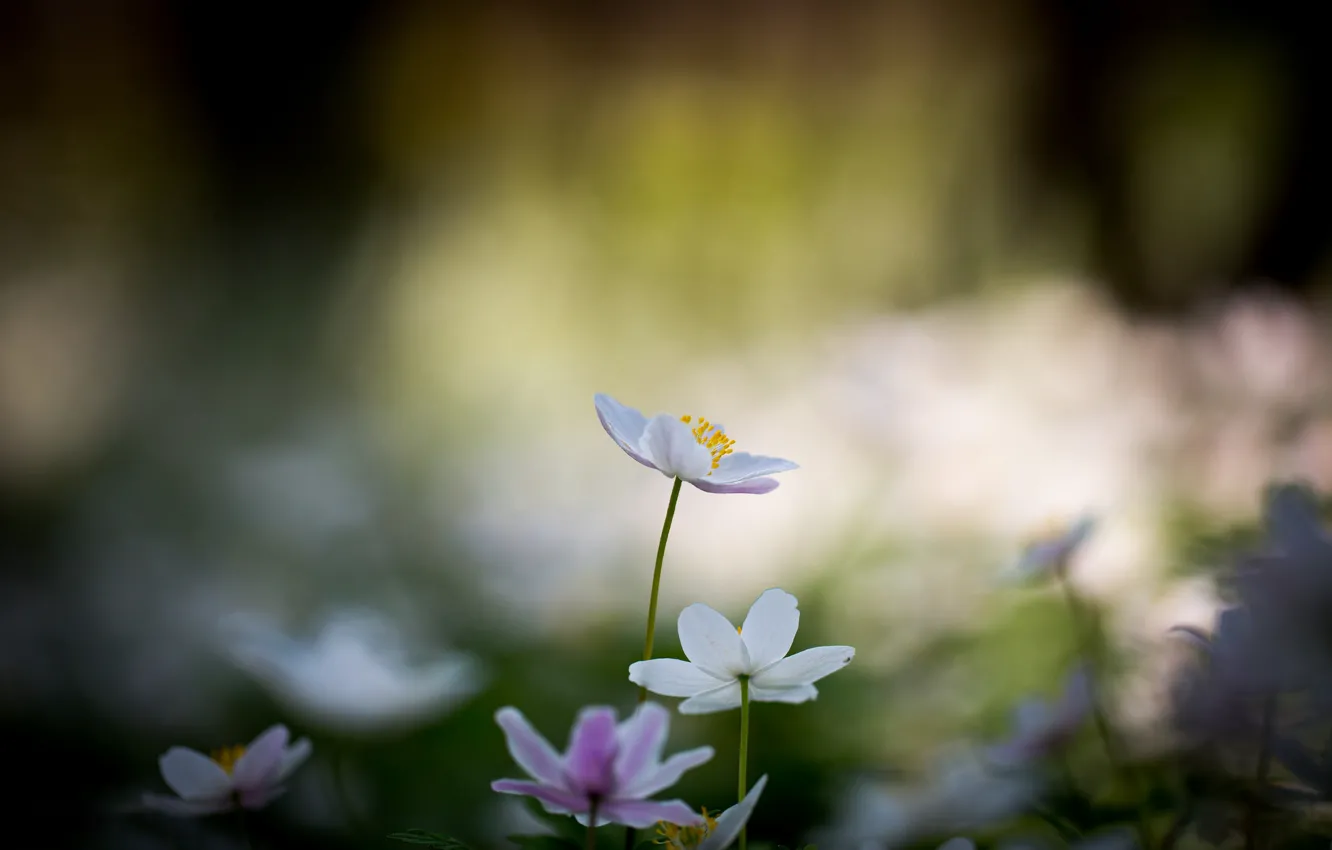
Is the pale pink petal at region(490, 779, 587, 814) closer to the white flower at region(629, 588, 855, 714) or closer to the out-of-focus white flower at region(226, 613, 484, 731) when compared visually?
the white flower at region(629, 588, 855, 714)

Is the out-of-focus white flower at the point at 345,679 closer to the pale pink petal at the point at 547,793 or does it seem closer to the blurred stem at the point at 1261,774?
the pale pink petal at the point at 547,793

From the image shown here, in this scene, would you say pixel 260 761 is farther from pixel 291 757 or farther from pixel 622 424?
pixel 622 424

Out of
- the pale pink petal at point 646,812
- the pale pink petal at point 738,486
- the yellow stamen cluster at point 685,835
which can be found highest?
the pale pink petal at point 738,486

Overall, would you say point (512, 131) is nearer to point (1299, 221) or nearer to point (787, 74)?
point (787, 74)

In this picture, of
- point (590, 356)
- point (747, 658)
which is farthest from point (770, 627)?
point (590, 356)

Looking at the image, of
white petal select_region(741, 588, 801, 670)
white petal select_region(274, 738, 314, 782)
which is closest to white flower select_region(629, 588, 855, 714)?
white petal select_region(741, 588, 801, 670)

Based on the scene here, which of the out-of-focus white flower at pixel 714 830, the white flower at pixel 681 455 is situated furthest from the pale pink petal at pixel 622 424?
the out-of-focus white flower at pixel 714 830
